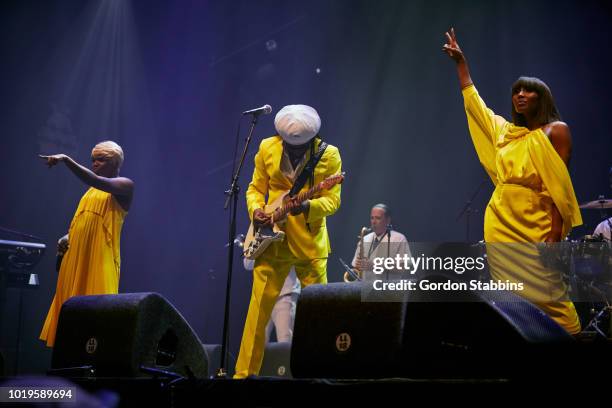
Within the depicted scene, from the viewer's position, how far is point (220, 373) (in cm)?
469

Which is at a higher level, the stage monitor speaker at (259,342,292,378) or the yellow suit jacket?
the yellow suit jacket

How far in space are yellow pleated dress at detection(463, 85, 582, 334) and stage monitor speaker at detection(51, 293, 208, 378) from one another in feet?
6.23

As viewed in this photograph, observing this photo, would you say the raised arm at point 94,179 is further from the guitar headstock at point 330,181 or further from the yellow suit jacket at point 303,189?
the guitar headstock at point 330,181

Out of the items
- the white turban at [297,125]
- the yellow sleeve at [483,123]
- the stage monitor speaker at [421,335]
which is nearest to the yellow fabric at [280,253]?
the white turban at [297,125]

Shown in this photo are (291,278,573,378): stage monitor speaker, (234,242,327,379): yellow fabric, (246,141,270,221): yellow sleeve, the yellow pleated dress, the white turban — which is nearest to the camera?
(291,278,573,378): stage monitor speaker

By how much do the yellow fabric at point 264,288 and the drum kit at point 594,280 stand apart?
337 cm

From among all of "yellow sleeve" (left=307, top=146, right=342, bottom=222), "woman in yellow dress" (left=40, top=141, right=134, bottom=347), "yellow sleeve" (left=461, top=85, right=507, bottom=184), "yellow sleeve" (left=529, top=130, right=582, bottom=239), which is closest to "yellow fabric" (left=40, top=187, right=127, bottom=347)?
"woman in yellow dress" (left=40, top=141, right=134, bottom=347)

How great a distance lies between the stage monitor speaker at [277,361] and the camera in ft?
20.4

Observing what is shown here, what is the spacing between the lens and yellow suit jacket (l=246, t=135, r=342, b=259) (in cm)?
497

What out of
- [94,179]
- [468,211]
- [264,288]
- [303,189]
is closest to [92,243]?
[94,179]

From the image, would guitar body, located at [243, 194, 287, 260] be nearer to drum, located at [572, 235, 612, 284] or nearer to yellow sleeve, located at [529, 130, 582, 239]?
yellow sleeve, located at [529, 130, 582, 239]

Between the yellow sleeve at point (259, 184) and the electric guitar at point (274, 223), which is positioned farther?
the yellow sleeve at point (259, 184)

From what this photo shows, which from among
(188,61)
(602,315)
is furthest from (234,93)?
(602,315)

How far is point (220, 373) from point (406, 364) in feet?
6.87
